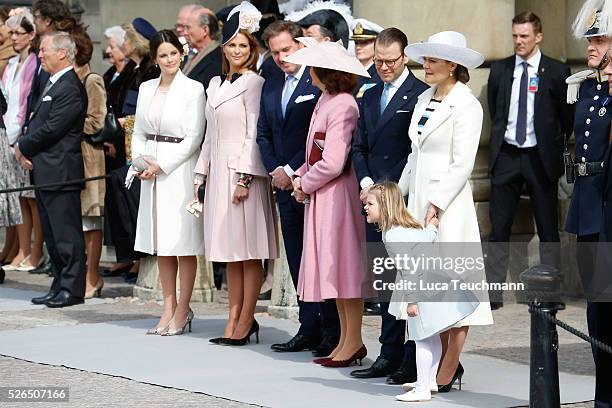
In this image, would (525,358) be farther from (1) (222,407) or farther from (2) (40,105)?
(2) (40,105)

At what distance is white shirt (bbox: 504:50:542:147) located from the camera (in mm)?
11352

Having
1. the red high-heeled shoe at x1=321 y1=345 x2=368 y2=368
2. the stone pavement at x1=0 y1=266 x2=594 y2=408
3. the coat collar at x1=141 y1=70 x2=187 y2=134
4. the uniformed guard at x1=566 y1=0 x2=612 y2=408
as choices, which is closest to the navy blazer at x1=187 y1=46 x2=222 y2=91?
the coat collar at x1=141 y1=70 x2=187 y2=134

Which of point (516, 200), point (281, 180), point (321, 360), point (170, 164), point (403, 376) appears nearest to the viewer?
point (403, 376)

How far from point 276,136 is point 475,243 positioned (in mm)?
1733

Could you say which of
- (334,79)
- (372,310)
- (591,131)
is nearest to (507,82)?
(372,310)

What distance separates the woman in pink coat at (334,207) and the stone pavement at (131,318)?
885 millimetres

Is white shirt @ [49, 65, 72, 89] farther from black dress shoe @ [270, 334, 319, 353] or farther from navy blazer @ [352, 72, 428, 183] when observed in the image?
navy blazer @ [352, 72, 428, 183]

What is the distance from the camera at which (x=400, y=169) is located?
28.0 ft

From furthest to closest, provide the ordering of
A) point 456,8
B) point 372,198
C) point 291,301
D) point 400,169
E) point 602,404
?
point 456,8 < point 291,301 < point 400,169 < point 372,198 < point 602,404

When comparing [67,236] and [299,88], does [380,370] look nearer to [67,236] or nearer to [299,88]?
[299,88]

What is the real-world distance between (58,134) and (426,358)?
4.70 metres

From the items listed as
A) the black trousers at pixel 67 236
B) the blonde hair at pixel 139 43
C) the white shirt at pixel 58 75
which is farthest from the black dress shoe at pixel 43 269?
the white shirt at pixel 58 75

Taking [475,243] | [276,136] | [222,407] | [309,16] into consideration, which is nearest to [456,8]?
[309,16]

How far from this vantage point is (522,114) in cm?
1136
